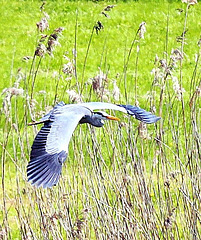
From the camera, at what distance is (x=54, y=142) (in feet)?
7.97

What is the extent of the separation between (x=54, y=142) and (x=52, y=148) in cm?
2

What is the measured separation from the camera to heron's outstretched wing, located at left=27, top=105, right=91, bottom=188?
2354 millimetres

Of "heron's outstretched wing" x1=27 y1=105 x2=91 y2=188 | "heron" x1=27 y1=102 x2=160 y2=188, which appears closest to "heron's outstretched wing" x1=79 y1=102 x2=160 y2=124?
"heron" x1=27 y1=102 x2=160 y2=188

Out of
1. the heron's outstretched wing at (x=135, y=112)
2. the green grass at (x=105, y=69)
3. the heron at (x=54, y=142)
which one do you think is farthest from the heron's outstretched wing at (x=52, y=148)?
the green grass at (x=105, y=69)

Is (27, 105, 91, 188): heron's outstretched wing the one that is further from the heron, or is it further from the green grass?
the green grass

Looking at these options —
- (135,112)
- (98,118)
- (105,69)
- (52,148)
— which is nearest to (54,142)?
(52,148)

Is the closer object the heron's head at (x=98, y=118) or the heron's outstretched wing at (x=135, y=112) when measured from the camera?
the heron's head at (x=98, y=118)

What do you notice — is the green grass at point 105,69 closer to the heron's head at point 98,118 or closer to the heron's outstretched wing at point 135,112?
the heron's outstretched wing at point 135,112

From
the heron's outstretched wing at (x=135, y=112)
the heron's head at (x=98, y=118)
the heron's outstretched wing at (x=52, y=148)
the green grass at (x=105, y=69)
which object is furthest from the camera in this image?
the green grass at (x=105, y=69)

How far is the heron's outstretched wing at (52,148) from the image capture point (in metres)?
2.35

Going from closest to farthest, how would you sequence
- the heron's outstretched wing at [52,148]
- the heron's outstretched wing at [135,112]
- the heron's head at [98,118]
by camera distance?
the heron's outstretched wing at [52,148]
the heron's head at [98,118]
the heron's outstretched wing at [135,112]

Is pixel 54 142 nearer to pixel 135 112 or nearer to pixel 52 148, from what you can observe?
pixel 52 148

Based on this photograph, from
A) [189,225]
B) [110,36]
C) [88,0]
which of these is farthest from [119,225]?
[88,0]

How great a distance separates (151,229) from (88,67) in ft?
15.3
